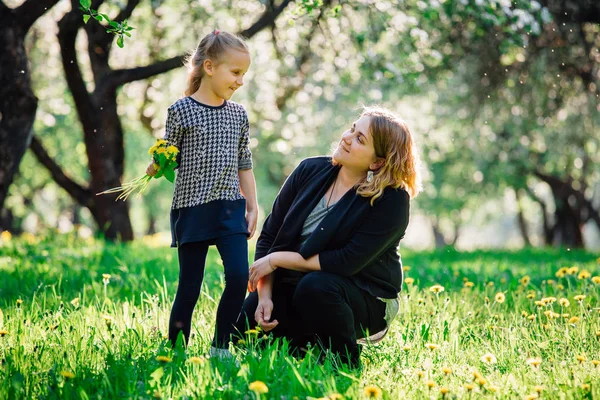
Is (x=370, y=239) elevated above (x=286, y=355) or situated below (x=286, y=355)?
above

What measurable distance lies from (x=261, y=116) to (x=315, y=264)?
11.7 metres

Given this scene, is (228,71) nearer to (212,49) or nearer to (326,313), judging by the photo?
(212,49)

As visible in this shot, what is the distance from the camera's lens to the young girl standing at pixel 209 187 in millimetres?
3098

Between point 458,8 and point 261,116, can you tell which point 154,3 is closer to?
point 458,8

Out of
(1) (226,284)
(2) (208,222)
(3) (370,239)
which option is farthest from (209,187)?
(3) (370,239)

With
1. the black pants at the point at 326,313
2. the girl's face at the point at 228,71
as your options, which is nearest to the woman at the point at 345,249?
the black pants at the point at 326,313

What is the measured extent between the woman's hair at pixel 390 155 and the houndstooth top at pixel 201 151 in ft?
2.15

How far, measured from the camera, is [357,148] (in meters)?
3.20

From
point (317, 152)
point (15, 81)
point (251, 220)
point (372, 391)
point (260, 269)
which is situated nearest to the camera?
point (372, 391)

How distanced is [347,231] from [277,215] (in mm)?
456

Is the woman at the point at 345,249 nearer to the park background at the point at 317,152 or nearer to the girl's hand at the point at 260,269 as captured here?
the girl's hand at the point at 260,269

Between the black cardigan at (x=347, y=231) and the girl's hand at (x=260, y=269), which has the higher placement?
the black cardigan at (x=347, y=231)

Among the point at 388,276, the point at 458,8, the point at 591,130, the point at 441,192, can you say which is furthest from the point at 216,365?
the point at 441,192

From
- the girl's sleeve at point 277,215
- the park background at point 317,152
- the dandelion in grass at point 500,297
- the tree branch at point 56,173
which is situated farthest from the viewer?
the tree branch at point 56,173
